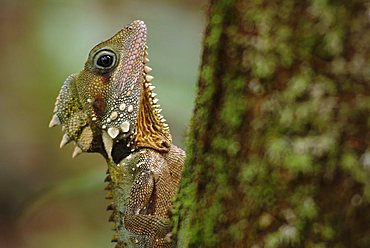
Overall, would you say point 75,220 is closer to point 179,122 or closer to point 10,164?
point 10,164

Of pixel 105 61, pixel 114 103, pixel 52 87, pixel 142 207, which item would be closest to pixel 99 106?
pixel 114 103

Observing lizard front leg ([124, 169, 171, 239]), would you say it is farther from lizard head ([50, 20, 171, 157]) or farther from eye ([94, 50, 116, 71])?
eye ([94, 50, 116, 71])

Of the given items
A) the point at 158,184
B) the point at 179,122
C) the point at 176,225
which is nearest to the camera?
the point at 176,225

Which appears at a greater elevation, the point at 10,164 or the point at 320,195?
the point at 10,164

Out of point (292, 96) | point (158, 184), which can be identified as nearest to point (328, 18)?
point (292, 96)

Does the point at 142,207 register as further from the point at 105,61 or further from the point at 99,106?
the point at 105,61

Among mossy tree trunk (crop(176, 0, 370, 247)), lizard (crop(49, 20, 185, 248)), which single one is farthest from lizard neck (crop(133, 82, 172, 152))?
mossy tree trunk (crop(176, 0, 370, 247))
